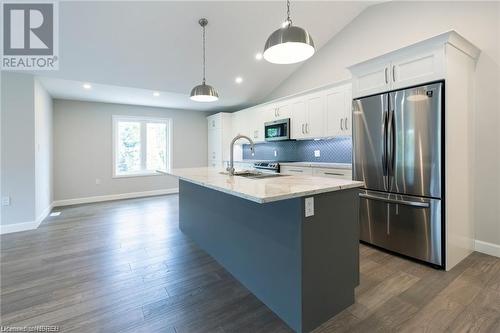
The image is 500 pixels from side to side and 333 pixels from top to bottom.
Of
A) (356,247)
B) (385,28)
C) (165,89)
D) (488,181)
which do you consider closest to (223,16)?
(165,89)

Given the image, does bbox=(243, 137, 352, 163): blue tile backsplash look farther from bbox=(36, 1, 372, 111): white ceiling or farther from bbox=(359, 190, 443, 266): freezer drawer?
bbox=(36, 1, 372, 111): white ceiling

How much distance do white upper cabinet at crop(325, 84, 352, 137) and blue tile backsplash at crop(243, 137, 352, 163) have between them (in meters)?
0.41

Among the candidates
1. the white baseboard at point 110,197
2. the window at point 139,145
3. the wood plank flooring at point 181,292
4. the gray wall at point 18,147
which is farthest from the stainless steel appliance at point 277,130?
the gray wall at point 18,147

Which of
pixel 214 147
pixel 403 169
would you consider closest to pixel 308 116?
pixel 403 169

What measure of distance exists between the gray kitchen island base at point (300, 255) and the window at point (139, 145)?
4712 mm

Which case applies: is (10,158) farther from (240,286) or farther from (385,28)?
(385,28)

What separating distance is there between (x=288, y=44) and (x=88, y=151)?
5.77 metres

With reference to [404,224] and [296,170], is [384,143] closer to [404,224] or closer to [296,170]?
[404,224]

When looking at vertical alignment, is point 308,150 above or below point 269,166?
above

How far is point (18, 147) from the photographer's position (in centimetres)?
366

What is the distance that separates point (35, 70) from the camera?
11.9 feet

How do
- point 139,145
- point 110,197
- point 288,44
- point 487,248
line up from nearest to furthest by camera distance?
point 288,44 < point 487,248 < point 110,197 < point 139,145

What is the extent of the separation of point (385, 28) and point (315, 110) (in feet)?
4.93

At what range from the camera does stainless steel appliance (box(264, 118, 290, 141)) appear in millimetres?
4727
